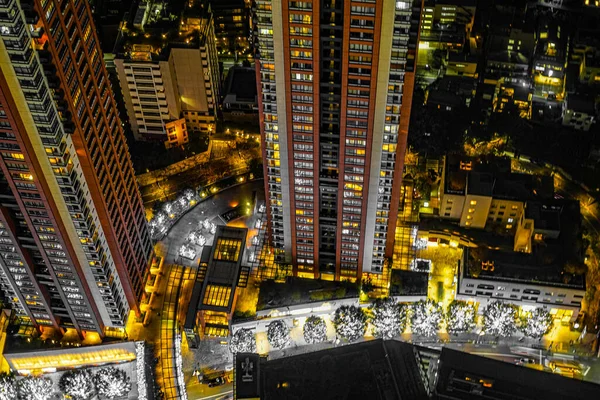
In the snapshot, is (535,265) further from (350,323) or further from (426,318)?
(350,323)

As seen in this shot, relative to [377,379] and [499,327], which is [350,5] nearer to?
[377,379]

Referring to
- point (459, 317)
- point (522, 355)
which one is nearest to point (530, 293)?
point (522, 355)

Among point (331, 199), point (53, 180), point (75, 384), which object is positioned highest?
point (53, 180)

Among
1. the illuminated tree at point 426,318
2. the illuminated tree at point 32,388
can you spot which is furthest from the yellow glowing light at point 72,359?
the illuminated tree at point 426,318

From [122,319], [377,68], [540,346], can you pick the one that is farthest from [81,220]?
[540,346]

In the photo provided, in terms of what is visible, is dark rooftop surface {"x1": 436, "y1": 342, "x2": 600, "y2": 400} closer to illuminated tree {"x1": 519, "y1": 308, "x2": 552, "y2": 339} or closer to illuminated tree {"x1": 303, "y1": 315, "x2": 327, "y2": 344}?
illuminated tree {"x1": 519, "y1": 308, "x2": 552, "y2": 339}

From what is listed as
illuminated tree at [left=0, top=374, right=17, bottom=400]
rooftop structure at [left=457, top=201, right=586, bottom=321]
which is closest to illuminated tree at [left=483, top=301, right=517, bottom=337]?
rooftop structure at [left=457, top=201, right=586, bottom=321]
